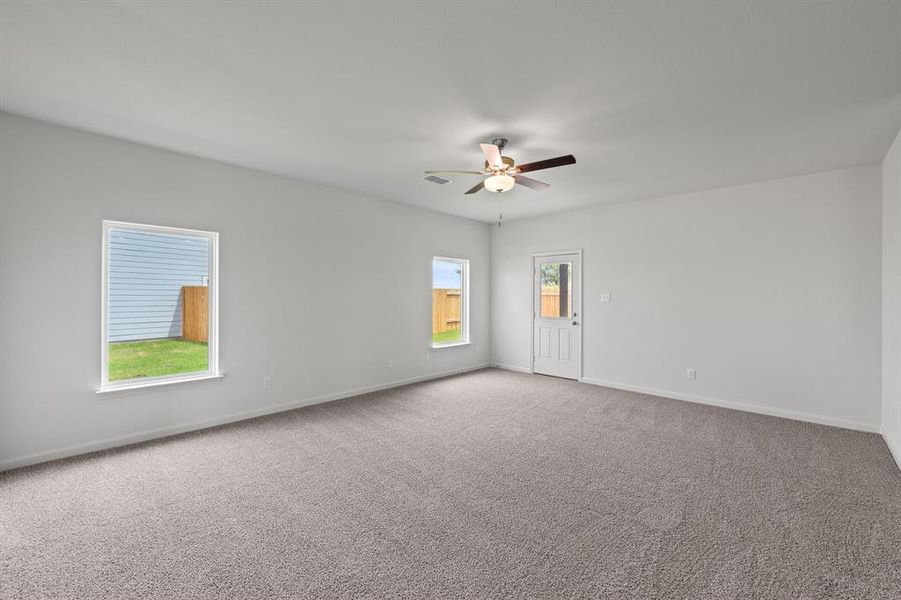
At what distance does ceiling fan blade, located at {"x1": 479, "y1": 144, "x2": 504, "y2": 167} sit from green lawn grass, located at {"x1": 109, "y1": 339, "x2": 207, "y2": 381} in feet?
11.0

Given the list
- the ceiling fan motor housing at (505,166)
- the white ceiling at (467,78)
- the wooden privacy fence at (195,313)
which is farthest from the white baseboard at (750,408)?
the wooden privacy fence at (195,313)

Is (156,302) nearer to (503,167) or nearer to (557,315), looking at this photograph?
(503,167)

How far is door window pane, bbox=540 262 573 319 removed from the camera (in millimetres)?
6281

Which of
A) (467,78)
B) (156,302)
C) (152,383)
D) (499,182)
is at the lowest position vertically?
(152,383)

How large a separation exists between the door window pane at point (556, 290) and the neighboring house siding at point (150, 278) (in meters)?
4.78

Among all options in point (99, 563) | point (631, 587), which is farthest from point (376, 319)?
point (631, 587)

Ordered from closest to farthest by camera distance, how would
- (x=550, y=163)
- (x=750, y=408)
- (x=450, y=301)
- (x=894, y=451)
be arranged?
(x=550, y=163) → (x=894, y=451) → (x=750, y=408) → (x=450, y=301)

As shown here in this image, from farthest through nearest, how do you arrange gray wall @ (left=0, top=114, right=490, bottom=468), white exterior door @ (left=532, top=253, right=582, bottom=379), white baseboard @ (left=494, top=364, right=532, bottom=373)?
1. white baseboard @ (left=494, top=364, right=532, bottom=373)
2. white exterior door @ (left=532, top=253, right=582, bottom=379)
3. gray wall @ (left=0, top=114, right=490, bottom=468)

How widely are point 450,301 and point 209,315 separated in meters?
3.64

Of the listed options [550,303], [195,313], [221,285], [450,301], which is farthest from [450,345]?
[195,313]

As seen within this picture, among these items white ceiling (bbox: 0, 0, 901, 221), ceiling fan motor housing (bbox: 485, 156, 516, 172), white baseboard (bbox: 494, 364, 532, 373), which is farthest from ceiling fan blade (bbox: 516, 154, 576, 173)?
white baseboard (bbox: 494, 364, 532, 373)

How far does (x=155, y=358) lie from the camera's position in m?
3.76

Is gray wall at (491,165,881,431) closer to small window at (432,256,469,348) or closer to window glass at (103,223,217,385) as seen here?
small window at (432,256,469,348)

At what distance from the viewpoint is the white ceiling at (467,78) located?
1931mm
